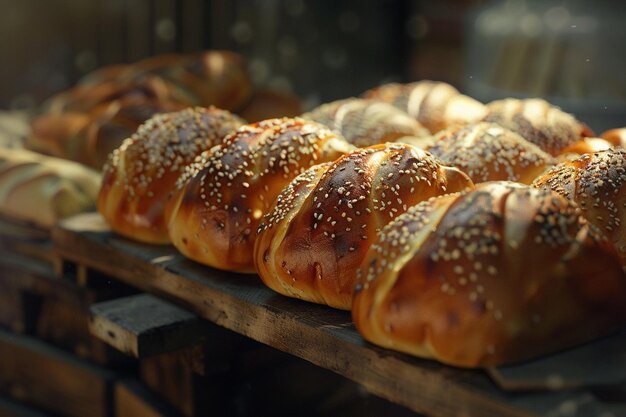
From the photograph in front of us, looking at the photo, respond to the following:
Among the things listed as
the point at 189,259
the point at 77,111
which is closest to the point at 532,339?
the point at 189,259

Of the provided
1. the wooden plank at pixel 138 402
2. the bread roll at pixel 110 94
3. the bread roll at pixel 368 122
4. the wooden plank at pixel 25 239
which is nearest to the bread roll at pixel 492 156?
the bread roll at pixel 368 122

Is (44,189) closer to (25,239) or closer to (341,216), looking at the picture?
(25,239)

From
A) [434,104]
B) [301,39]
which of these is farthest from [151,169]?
[301,39]

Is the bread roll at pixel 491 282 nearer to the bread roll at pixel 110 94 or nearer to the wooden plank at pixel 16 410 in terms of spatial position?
the wooden plank at pixel 16 410

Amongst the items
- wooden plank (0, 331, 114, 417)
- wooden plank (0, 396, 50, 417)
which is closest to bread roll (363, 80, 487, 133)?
wooden plank (0, 331, 114, 417)

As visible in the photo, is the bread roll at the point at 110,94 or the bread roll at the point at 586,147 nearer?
the bread roll at the point at 586,147

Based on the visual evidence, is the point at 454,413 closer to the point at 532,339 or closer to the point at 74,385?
the point at 532,339

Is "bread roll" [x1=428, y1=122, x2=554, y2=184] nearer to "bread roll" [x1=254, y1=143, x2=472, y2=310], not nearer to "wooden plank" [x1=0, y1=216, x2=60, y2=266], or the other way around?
"bread roll" [x1=254, y1=143, x2=472, y2=310]
